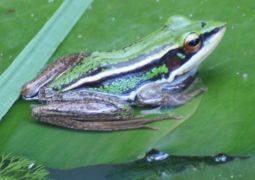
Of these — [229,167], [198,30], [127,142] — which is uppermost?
[198,30]

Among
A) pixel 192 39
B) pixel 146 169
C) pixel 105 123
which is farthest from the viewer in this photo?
pixel 192 39

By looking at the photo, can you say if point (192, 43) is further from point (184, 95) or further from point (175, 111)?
point (175, 111)

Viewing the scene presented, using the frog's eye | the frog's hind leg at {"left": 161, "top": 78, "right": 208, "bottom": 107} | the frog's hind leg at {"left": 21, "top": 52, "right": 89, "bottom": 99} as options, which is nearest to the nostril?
the frog's hind leg at {"left": 21, "top": 52, "right": 89, "bottom": 99}

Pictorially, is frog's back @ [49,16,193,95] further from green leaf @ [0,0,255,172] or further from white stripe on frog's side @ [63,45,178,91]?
green leaf @ [0,0,255,172]

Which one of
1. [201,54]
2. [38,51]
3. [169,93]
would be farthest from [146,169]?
[38,51]

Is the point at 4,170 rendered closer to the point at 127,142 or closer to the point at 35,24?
the point at 127,142

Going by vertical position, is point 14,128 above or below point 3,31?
below

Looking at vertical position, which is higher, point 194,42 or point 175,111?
point 194,42

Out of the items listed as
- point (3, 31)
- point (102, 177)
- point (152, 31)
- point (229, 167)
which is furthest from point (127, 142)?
point (3, 31)
